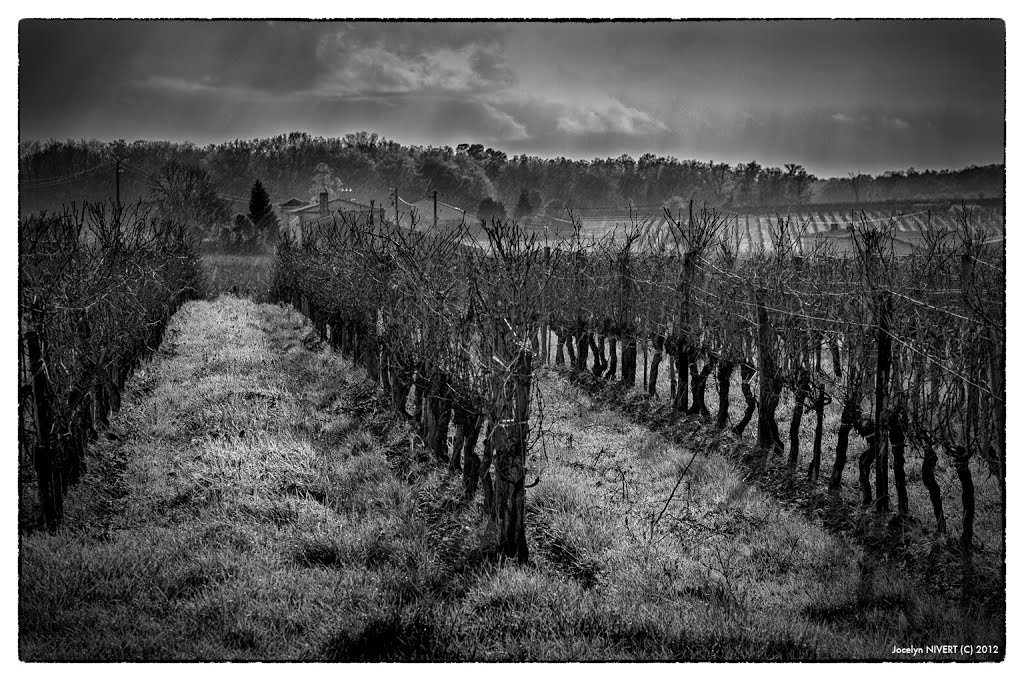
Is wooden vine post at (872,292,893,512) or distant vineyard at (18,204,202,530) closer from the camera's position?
distant vineyard at (18,204,202,530)

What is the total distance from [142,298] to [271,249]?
2.01m

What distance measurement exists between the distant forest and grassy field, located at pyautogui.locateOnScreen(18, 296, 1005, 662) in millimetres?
2095

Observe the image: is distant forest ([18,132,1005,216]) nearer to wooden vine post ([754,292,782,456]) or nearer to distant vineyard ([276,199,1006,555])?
distant vineyard ([276,199,1006,555])

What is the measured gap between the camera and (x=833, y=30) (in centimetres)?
447

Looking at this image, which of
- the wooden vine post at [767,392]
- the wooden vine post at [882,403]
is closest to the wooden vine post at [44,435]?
the wooden vine post at [882,403]

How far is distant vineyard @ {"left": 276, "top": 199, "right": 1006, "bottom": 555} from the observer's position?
4.75 metres

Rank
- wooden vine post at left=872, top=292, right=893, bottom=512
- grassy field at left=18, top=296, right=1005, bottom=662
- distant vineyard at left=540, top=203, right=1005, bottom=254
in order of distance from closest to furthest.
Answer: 1. grassy field at left=18, top=296, right=1005, bottom=662
2. distant vineyard at left=540, top=203, right=1005, bottom=254
3. wooden vine post at left=872, top=292, right=893, bottom=512

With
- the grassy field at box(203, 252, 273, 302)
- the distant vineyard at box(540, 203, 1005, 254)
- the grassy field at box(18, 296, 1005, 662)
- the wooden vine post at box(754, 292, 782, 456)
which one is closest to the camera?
the grassy field at box(18, 296, 1005, 662)

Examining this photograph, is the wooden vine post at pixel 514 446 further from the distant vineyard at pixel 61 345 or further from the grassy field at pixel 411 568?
the distant vineyard at pixel 61 345

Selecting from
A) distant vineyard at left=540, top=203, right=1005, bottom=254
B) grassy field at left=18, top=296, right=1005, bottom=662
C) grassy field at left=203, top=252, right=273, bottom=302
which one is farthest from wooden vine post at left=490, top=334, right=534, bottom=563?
grassy field at left=203, top=252, right=273, bottom=302

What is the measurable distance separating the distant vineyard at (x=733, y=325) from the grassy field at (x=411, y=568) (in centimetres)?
61

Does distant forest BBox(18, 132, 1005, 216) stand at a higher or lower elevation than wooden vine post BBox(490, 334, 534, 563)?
higher

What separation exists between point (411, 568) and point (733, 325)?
5.25 metres

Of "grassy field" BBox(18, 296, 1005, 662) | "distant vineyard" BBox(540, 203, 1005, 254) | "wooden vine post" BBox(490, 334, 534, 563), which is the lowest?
"grassy field" BBox(18, 296, 1005, 662)
